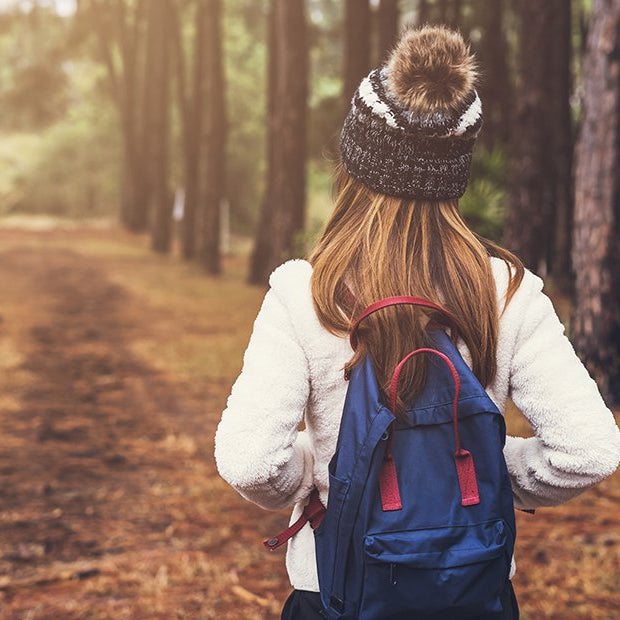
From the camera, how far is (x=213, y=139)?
75.5 ft

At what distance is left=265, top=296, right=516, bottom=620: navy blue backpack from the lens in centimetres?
202

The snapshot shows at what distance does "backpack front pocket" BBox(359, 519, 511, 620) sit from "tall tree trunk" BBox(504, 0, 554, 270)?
11262 mm

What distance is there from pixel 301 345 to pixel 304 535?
471mm

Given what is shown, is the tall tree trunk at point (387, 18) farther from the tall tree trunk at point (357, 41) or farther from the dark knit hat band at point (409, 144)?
the dark knit hat band at point (409, 144)

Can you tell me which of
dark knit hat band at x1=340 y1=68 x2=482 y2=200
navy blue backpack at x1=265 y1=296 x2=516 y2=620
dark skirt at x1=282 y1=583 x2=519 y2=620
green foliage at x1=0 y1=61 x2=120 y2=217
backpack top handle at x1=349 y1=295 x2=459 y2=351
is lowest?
green foliage at x1=0 y1=61 x2=120 y2=217

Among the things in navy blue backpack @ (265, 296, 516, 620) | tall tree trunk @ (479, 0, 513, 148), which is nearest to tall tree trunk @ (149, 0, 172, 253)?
tall tree trunk @ (479, 0, 513, 148)

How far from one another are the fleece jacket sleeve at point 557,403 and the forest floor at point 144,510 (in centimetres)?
268

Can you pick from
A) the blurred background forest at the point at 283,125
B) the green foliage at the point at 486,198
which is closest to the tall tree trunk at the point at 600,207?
the blurred background forest at the point at 283,125

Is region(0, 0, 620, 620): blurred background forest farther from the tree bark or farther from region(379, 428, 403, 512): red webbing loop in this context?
region(379, 428, 403, 512): red webbing loop

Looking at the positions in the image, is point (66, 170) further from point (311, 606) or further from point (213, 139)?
point (311, 606)

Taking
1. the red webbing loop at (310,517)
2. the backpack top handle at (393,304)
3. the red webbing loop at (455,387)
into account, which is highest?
the backpack top handle at (393,304)

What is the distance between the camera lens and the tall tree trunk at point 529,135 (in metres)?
13.3

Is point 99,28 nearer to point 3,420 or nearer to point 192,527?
point 3,420

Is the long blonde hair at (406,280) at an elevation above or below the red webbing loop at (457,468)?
above
